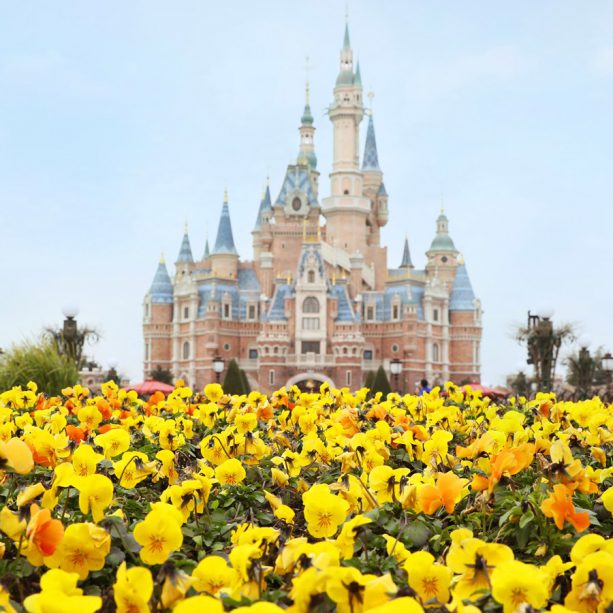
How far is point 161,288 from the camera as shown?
61000 millimetres

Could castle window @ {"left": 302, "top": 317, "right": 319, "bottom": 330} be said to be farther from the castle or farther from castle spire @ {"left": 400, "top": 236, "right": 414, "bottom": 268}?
castle spire @ {"left": 400, "top": 236, "right": 414, "bottom": 268}

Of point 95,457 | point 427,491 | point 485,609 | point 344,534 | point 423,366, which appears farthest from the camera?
point 423,366

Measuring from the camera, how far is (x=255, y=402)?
6.44 metres

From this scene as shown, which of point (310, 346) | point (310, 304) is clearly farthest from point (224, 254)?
point (310, 346)

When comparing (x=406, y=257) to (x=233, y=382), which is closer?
(x=233, y=382)

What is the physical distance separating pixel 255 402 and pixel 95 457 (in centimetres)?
323

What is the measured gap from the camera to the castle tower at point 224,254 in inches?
2333

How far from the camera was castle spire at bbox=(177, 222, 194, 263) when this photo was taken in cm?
6488

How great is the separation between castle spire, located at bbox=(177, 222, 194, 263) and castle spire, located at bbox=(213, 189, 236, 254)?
17.6 ft

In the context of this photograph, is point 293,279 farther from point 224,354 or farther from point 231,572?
point 231,572

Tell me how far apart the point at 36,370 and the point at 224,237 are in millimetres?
49248

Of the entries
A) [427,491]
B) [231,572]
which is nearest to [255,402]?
[427,491]

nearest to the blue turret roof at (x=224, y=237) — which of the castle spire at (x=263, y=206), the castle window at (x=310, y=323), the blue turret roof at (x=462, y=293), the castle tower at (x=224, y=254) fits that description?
the castle tower at (x=224, y=254)

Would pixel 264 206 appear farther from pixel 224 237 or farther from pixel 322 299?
pixel 322 299
